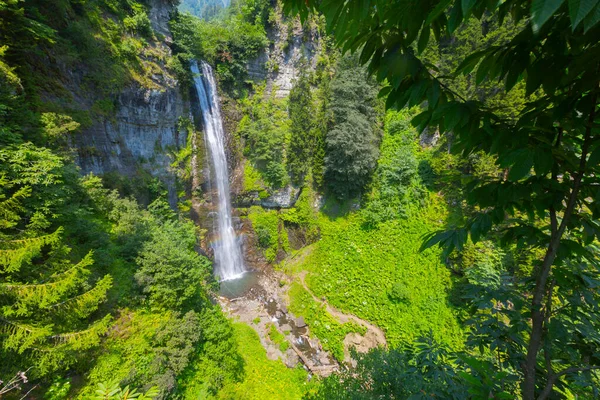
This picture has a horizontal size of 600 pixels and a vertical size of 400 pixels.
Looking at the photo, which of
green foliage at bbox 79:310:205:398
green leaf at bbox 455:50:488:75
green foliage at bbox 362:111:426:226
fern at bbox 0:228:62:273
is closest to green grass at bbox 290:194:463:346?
green foliage at bbox 362:111:426:226

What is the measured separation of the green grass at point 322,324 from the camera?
38.4ft

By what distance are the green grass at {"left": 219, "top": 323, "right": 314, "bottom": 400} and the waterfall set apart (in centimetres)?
558

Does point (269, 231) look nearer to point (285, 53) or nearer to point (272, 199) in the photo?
point (272, 199)

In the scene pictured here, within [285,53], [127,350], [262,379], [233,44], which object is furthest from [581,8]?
[285,53]

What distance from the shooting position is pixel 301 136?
56.2 feet

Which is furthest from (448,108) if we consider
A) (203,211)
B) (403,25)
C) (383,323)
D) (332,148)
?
(203,211)

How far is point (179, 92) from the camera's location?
1564cm

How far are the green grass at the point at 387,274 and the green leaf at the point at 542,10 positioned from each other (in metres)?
12.7

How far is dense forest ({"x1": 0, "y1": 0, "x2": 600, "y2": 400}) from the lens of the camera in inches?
59.7

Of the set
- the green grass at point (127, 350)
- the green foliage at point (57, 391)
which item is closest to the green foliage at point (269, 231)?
the green grass at point (127, 350)

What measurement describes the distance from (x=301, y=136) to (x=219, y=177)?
664 centimetres

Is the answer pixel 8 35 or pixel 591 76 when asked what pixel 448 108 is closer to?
pixel 591 76

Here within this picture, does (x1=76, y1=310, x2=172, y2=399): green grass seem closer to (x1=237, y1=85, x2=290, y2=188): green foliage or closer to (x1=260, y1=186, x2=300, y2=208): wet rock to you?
(x1=260, y1=186, x2=300, y2=208): wet rock

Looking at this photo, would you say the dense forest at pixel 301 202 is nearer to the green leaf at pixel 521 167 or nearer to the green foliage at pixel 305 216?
the green leaf at pixel 521 167
